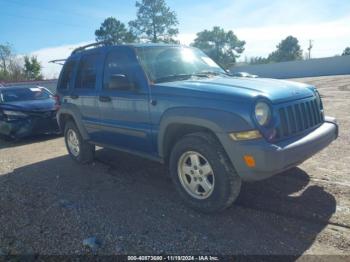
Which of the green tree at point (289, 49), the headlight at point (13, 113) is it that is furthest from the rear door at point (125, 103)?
the green tree at point (289, 49)

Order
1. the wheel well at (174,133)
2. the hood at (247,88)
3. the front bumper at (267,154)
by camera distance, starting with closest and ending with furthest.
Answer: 1. the front bumper at (267,154)
2. the hood at (247,88)
3. the wheel well at (174,133)

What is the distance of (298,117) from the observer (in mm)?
3559

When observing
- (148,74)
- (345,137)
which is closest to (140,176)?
(148,74)

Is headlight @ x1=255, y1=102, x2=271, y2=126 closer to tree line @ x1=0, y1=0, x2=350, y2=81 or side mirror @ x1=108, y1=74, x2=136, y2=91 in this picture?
side mirror @ x1=108, y1=74, x2=136, y2=91

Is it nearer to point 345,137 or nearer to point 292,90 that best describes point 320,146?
point 292,90

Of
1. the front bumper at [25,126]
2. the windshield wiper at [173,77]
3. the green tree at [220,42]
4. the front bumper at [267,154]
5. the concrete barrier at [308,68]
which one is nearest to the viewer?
the front bumper at [267,154]

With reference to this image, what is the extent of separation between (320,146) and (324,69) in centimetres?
4195

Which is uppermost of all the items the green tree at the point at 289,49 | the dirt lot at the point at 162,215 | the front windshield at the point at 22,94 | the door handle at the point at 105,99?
the green tree at the point at 289,49

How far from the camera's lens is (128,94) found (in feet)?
14.3

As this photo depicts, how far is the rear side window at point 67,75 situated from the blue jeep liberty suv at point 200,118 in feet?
2.53

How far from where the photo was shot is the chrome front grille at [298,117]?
10.9 feet

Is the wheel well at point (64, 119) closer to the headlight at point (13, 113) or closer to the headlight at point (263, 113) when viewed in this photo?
the headlight at point (13, 113)

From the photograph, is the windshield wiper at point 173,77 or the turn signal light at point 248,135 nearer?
the turn signal light at point 248,135

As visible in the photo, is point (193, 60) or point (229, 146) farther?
point (193, 60)
